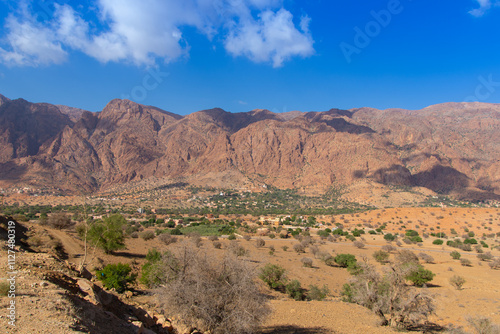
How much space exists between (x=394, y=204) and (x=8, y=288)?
4348 inches

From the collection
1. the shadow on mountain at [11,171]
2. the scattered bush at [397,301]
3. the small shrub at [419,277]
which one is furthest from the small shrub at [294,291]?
the shadow on mountain at [11,171]

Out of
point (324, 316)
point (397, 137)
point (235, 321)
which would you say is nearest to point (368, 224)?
point (324, 316)

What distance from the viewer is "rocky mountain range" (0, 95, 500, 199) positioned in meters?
131

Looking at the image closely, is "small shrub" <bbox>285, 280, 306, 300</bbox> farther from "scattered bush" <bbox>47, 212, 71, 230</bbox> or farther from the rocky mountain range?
the rocky mountain range

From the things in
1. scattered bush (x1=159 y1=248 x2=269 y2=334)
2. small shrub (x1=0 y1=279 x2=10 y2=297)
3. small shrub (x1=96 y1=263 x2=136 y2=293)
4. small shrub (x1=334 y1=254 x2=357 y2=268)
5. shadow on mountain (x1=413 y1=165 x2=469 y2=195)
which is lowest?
small shrub (x1=334 y1=254 x2=357 y2=268)

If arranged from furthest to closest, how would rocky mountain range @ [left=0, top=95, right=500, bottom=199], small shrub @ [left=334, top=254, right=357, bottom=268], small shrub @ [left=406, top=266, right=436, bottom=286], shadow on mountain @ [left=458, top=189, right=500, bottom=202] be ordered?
rocky mountain range @ [left=0, top=95, right=500, bottom=199] → shadow on mountain @ [left=458, top=189, right=500, bottom=202] → small shrub @ [left=334, top=254, right=357, bottom=268] → small shrub @ [left=406, top=266, right=436, bottom=286]

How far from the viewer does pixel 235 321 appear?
828 cm

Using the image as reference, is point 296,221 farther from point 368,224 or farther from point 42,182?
point 42,182

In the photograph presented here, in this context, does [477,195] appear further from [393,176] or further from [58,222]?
[58,222]

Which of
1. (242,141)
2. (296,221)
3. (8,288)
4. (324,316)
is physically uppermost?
(242,141)

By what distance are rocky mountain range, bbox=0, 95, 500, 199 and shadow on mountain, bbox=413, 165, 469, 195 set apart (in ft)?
1.30

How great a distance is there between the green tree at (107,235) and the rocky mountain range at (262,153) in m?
106

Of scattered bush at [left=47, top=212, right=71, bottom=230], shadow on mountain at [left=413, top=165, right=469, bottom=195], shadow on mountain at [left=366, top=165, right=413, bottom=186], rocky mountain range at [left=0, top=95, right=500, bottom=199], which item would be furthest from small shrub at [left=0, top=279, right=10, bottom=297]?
shadow on mountain at [left=413, top=165, right=469, bottom=195]

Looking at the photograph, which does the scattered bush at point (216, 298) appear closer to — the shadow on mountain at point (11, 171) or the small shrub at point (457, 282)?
the small shrub at point (457, 282)
